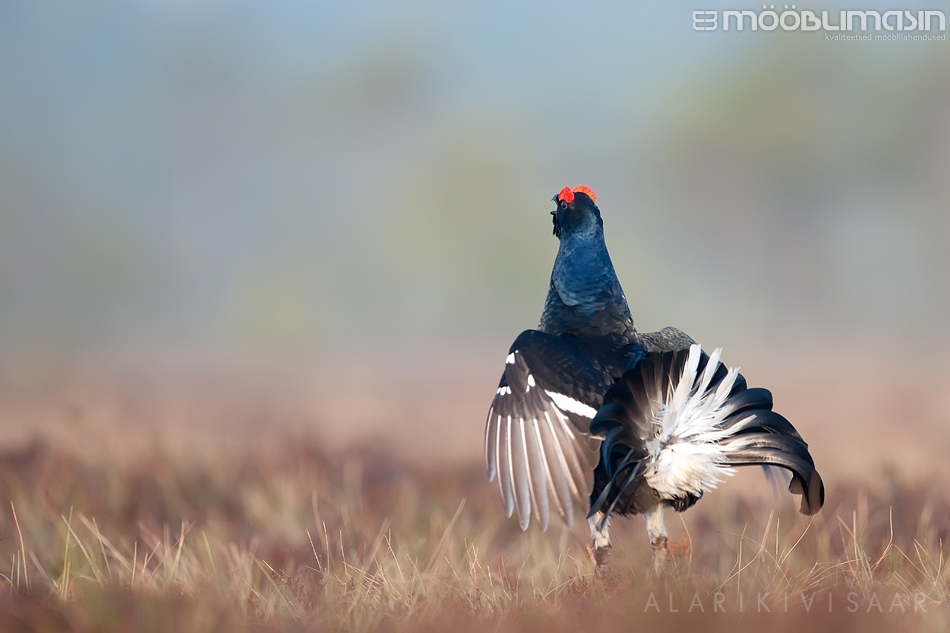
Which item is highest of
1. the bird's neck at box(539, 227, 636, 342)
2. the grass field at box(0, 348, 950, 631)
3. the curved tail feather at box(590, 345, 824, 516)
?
the bird's neck at box(539, 227, 636, 342)

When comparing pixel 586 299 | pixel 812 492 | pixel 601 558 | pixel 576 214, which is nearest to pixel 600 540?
pixel 601 558

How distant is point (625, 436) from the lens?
269 cm

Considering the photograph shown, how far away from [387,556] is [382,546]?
0.36 m

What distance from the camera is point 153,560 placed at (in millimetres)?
3352

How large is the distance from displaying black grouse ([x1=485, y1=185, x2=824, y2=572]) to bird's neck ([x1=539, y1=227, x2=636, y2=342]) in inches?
9.0

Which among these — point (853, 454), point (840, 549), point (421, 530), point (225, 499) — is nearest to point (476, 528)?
point (421, 530)

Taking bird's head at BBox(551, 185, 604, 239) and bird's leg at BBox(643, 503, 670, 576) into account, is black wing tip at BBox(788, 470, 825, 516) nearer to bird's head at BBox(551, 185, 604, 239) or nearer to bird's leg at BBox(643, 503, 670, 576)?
bird's leg at BBox(643, 503, 670, 576)

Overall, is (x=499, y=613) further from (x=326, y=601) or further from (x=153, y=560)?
(x=153, y=560)

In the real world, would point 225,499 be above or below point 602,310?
below

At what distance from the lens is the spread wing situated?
270 centimetres

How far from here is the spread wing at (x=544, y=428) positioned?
8.86 feet

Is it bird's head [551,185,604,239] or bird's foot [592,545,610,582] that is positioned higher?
bird's head [551,185,604,239]

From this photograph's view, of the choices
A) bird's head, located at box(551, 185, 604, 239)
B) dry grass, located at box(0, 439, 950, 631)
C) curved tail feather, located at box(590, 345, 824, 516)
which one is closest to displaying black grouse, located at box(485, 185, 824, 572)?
curved tail feather, located at box(590, 345, 824, 516)

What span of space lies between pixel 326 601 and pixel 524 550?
5.22ft
